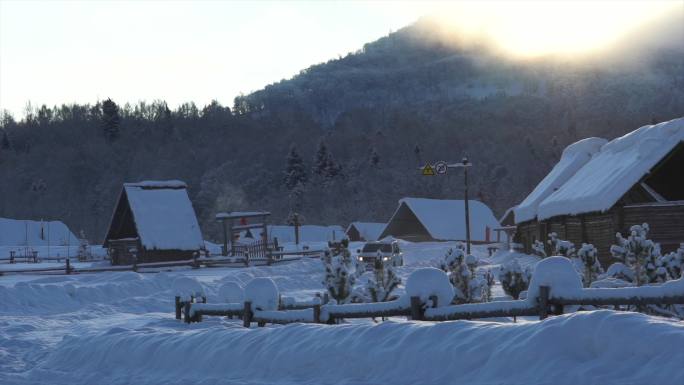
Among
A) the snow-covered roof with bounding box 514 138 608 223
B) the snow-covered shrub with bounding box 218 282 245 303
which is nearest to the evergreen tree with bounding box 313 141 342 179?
the snow-covered roof with bounding box 514 138 608 223

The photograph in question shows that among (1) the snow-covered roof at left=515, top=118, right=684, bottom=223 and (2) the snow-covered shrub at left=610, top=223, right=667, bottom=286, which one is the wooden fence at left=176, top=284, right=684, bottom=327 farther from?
(1) the snow-covered roof at left=515, top=118, right=684, bottom=223

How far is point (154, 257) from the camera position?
4772 cm

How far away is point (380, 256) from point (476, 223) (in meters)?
53.3

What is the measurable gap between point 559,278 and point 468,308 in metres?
1.51

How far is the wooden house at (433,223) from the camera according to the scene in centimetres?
6431

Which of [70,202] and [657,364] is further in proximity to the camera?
[70,202]

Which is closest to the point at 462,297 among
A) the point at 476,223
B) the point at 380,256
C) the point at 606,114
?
the point at 380,256

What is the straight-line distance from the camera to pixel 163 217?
159ft

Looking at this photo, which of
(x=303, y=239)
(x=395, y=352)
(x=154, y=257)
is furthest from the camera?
(x=303, y=239)

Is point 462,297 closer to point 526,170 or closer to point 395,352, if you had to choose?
point 395,352

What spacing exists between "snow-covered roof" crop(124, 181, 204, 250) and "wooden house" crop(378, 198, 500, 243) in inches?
829

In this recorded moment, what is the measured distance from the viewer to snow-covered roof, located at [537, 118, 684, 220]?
2583 cm

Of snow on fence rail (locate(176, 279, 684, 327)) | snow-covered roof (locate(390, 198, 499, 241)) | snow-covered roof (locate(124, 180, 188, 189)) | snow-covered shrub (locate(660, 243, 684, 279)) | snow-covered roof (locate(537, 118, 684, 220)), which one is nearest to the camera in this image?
snow on fence rail (locate(176, 279, 684, 327))

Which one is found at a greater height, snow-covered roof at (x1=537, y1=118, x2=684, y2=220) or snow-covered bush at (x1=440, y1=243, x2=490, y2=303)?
snow-covered roof at (x1=537, y1=118, x2=684, y2=220)
